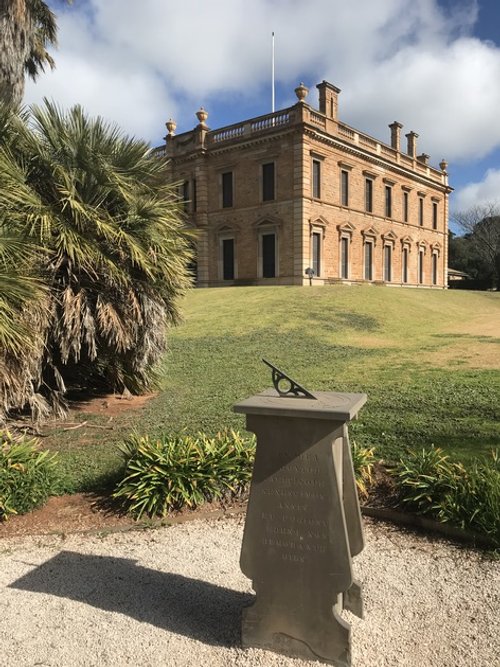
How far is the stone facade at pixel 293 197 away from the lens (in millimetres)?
30625

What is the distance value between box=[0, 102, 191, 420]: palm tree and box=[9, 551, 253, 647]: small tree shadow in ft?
10.9

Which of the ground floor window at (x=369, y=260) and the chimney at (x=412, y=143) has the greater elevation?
the chimney at (x=412, y=143)

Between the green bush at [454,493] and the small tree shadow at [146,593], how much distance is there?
5.79 feet

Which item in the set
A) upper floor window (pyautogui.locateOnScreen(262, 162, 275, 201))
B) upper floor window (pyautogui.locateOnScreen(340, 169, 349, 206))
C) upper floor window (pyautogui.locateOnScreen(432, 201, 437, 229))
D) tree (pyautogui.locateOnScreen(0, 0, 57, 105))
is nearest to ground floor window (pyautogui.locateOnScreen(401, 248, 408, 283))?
upper floor window (pyautogui.locateOnScreen(432, 201, 437, 229))

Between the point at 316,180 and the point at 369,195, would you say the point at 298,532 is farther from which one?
the point at 369,195

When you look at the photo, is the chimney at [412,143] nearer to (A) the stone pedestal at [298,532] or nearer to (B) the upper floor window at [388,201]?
(B) the upper floor window at [388,201]

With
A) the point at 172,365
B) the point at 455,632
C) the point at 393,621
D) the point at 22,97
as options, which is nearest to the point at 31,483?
the point at 393,621

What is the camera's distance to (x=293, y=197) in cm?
3061

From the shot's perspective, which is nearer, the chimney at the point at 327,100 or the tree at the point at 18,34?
the tree at the point at 18,34

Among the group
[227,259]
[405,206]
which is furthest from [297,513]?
[405,206]

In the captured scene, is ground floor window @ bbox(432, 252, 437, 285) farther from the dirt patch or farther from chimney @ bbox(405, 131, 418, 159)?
the dirt patch

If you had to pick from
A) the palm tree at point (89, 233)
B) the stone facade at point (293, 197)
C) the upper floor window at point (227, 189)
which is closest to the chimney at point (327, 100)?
the stone facade at point (293, 197)

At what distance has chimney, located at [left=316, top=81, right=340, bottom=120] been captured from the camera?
105 feet

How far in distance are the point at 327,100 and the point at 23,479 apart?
32626 mm
